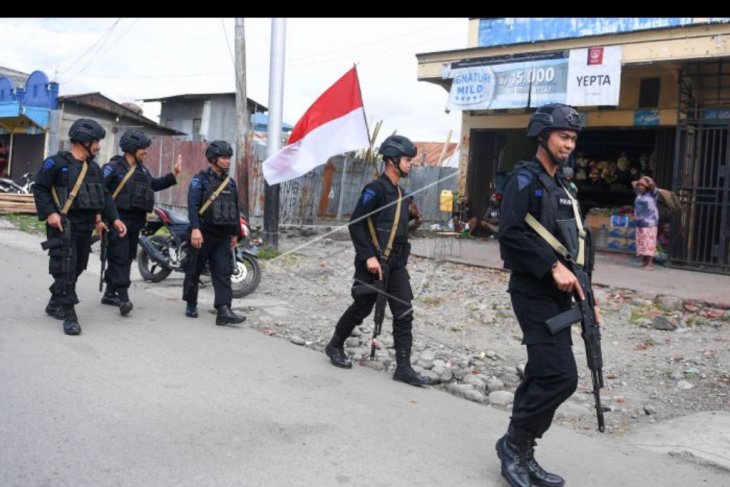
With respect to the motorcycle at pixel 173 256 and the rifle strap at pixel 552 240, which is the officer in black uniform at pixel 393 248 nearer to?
the rifle strap at pixel 552 240

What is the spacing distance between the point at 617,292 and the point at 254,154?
921 centimetres

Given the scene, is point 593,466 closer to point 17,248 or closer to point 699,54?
point 699,54

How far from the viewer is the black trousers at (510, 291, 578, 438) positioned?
11.4ft

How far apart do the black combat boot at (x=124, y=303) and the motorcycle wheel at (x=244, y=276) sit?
1.57 meters

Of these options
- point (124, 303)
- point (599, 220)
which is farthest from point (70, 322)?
point (599, 220)

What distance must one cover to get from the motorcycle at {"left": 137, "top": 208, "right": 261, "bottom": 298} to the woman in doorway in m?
5.97

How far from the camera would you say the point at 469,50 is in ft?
42.4

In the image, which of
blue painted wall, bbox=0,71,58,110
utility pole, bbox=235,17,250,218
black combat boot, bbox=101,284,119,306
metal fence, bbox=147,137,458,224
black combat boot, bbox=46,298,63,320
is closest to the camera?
black combat boot, bbox=46,298,63,320

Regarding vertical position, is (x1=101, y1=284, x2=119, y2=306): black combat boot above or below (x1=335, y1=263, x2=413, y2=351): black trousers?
below

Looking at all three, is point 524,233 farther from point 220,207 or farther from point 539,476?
point 220,207

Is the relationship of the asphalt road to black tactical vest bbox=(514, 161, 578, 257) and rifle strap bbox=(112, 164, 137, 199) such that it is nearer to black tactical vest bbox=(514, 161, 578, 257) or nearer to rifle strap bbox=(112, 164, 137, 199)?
black tactical vest bbox=(514, 161, 578, 257)

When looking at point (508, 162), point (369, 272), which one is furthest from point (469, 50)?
point (369, 272)

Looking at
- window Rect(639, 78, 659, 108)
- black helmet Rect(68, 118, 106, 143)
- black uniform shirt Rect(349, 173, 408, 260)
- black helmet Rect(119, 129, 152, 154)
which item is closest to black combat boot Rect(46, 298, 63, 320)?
black helmet Rect(68, 118, 106, 143)

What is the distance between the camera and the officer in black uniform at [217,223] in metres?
6.96
